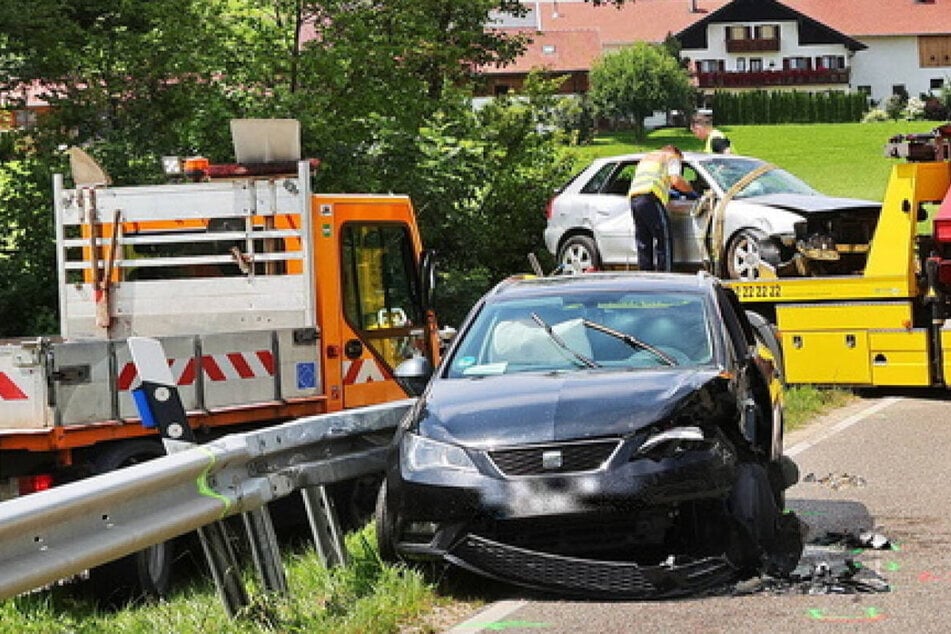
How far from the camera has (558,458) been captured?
→ 8711 millimetres

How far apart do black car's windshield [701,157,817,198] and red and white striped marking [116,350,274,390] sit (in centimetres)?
991

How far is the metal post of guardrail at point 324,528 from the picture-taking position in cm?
939

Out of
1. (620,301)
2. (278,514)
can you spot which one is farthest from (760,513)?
(278,514)

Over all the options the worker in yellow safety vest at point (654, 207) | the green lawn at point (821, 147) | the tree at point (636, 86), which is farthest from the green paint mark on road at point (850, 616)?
the tree at point (636, 86)

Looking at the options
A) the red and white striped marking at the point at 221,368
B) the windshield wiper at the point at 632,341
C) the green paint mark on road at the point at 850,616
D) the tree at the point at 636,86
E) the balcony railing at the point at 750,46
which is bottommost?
the green paint mark on road at the point at 850,616

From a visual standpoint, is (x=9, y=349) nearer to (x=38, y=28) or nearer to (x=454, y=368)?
(x=454, y=368)

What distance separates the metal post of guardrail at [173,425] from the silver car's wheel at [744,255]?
12.4 m

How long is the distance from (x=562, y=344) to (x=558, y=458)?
1.47 meters

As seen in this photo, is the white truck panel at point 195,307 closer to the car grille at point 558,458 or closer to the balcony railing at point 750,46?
the car grille at point 558,458

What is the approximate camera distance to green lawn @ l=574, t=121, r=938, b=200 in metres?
70.6

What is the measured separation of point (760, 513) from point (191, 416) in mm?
3720

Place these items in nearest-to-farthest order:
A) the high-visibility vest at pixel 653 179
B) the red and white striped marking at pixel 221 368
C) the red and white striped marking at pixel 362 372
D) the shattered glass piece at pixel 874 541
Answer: the shattered glass piece at pixel 874 541 → the red and white striped marking at pixel 221 368 → the red and white striped marking at pixel 362 372 → the high-visibility vest at pixel 653 179

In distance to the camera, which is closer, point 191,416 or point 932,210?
point 191,416

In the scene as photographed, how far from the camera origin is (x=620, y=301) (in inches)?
413
